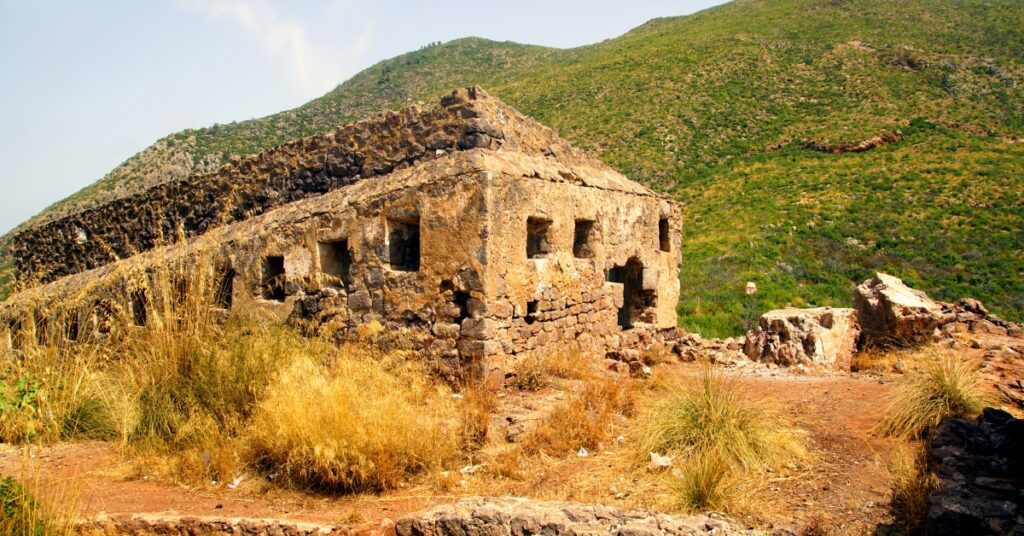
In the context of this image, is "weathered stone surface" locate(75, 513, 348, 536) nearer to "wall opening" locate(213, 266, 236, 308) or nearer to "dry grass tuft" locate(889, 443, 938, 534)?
"dry grass tuft" locate(889, 443, 938, 534)

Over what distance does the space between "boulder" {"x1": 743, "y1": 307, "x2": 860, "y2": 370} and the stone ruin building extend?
1732mm

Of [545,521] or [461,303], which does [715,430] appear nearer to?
[545,521]

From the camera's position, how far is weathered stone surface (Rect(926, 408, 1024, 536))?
308 cm

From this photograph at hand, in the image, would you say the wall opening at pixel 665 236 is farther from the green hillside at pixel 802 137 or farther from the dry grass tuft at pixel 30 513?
the dry grass tuft at pixel 30 513

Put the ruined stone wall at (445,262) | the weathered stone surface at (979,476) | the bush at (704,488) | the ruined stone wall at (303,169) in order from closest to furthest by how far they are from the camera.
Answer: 1. the weathered stone surface at (979,476)
2. the bush at (704,488)
3. the ruined stone wall at (445,262)
4. the ruined stone wall at (303,169)

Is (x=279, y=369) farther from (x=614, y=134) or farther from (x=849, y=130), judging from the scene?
(x=849, y=130)

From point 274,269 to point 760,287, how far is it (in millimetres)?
13683

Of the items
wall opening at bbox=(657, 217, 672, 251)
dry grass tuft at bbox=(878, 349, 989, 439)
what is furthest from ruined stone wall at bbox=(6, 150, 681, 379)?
dry grass tuft at bbox=(878, 349, 989, 439)

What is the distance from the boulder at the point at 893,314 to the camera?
8797 millimetres

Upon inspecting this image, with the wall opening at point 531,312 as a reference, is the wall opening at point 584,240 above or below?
above

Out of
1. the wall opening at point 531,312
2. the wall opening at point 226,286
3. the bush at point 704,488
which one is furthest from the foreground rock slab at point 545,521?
the wall opening at point 226,286

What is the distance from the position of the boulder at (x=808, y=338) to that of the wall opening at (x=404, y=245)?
537 cm

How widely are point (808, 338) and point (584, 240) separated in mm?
3653

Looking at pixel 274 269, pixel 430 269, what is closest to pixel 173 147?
pixel 274 269
